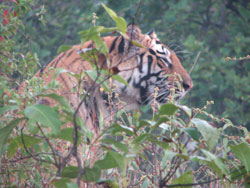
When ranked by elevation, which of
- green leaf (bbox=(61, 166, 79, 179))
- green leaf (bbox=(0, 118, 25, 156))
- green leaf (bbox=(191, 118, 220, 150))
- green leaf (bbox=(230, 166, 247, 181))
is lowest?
green leaf (bbox=(230, 166, 247, 181))

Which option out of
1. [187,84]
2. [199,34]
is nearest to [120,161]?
[187,84]

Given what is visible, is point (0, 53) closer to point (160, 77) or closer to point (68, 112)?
point (68, 112)

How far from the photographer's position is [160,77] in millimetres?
3824

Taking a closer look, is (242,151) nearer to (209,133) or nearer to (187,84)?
(209,133)

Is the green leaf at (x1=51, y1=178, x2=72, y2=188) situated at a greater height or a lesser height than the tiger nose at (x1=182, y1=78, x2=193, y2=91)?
lesser

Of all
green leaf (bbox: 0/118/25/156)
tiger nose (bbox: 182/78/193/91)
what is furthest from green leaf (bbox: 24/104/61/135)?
tiger nose (bbox: 182/78/193/91)

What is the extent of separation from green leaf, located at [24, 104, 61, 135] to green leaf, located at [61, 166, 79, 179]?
0.26m

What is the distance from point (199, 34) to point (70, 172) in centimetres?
679

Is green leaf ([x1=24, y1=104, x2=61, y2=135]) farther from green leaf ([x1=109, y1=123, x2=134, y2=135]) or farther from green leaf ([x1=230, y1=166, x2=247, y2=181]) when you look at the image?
green leaf ([x1=230, y1=166, x2=247, y2=181])

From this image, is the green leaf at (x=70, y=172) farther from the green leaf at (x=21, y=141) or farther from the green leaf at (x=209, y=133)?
the green leaf at (x=209, y=133)

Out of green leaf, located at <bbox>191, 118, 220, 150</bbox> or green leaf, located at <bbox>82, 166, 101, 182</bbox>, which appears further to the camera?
green leaf, located at <bbox>82, 166, 101, 182</bbox>

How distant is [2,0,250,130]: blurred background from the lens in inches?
261

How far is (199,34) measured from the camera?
790 centimetres

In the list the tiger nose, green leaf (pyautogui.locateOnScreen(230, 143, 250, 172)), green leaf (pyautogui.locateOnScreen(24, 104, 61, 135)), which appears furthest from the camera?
the tiger nose
